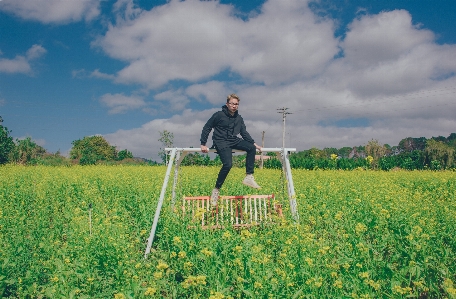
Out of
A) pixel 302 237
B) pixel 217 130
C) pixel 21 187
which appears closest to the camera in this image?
pixel 302 237

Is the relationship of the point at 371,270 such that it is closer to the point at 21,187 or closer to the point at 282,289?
the point at 282,289

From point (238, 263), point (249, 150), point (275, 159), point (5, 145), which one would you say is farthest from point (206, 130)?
point (5, 145)

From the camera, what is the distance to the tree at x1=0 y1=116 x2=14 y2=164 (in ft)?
125

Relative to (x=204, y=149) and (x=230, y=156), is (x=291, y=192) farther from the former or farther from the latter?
(x=204, y=149)

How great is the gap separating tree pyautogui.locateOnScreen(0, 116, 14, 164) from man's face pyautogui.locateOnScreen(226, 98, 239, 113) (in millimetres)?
39815

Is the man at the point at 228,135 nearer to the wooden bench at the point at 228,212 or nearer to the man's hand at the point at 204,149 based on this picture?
the man's hand at the point at 204,149

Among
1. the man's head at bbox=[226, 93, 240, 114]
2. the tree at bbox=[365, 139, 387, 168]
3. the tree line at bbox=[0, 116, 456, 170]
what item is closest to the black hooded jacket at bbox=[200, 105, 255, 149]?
the man's head at bbox=[226, 93, 240, 114]

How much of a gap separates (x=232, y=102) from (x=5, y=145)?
40.7 metres

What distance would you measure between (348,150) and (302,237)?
410 feet

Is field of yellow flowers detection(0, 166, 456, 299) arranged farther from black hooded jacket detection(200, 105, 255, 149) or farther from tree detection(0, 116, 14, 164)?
tree detection(0, 116, 14, 164)

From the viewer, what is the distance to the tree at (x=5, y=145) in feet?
125

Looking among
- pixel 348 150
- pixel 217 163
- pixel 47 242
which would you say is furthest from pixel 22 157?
pixel 348 150

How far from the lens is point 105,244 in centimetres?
484

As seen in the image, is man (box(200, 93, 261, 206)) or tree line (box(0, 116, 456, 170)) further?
tree line (box(0, 116, 456, 170))
